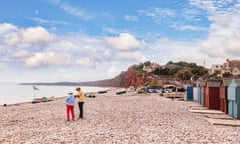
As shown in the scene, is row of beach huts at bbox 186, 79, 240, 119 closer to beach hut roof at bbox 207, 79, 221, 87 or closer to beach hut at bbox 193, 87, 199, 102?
beach hut roof at bbox 207, 79, 221, 87

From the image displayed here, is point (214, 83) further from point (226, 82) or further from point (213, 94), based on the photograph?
point (226, 82)

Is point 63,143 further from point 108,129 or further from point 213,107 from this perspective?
point 213,107

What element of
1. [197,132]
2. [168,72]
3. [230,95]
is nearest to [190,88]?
[230,95]

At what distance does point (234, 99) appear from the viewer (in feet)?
85.8

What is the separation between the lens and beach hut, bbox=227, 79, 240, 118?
2522cm

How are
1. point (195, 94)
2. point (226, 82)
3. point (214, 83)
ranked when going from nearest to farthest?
point (226, 82)
point (214, 83)
point (195, 94)

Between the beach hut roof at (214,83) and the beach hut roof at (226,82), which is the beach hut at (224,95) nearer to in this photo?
the beach hut roof at (226,82)

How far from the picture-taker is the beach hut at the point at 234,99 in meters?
25.2

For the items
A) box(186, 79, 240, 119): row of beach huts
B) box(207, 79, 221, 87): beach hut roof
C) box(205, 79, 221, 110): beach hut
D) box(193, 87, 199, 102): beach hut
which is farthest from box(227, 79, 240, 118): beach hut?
box(193, 87, 199, 102): beach hut

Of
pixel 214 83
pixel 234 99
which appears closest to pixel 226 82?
pixel 234 99

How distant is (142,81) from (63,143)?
15624 cm

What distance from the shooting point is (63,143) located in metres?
14.5

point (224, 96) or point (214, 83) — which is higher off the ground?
point (214, 83)

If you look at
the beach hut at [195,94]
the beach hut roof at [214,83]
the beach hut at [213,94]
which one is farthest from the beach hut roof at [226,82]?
the beach hut at [195,94]
